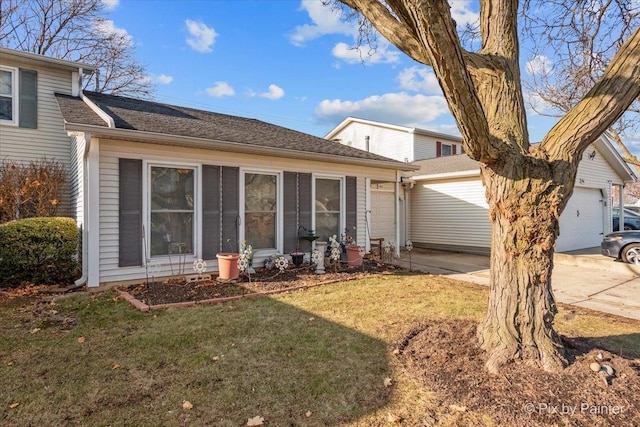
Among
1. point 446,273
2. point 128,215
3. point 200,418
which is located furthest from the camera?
point 446,273

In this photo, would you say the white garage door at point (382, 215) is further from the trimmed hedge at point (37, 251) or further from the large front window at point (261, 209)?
the trimmed hedge at point (37, 251)

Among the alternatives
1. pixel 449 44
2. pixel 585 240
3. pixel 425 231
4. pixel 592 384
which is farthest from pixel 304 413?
pixel 585 240

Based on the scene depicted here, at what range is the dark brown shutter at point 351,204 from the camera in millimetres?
8617

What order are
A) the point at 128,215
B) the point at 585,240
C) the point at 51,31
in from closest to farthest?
the point at 128,215 → the point at 585,240 → the point at 51,31

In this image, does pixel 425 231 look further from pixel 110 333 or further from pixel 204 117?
pixel 110 333

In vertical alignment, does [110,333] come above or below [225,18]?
below

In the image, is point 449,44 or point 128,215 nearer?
point 449,44

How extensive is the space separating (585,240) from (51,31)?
74.4 ft

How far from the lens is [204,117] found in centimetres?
897

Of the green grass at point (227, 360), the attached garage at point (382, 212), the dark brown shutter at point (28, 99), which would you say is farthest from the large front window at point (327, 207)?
the dark brown shutter at point (28, 99)

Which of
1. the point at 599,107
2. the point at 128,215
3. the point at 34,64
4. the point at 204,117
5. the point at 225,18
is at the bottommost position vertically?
the point at 128,215

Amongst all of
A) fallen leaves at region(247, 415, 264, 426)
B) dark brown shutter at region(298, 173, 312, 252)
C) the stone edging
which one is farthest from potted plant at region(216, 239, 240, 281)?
fallen leaves at region(247, 415, 264, 426)

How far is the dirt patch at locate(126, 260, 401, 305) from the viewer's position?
540 centimetres

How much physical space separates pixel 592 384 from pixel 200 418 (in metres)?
2.84
